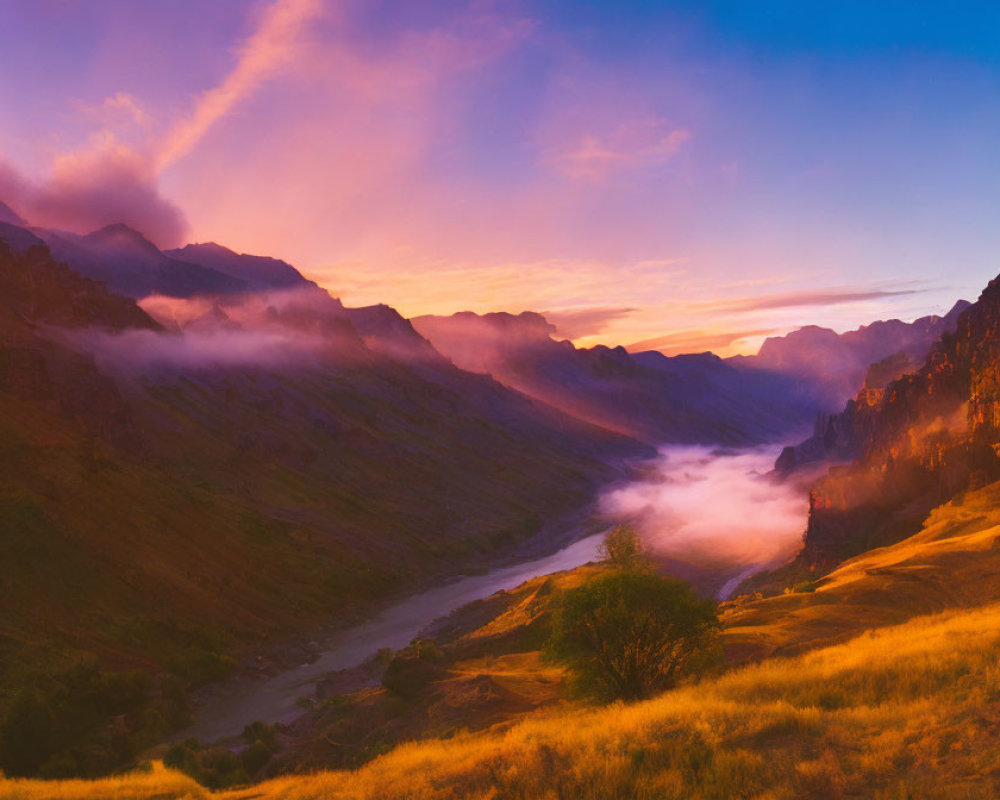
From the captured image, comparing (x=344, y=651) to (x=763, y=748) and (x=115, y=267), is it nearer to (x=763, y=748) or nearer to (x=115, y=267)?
(x=763, y=748)

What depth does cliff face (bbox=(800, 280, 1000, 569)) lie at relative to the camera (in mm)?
52375

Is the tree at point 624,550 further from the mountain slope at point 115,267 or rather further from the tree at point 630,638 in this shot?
the mountain slope at point 115,267

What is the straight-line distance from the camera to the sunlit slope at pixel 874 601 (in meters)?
25.4

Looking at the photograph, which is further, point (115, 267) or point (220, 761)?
point (115, 267)

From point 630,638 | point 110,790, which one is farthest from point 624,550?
point 110,790

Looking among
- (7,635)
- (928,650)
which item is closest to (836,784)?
(928,650)

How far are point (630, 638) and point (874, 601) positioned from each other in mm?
13158

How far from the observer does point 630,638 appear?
23.0 metres

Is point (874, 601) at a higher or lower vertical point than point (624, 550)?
higher

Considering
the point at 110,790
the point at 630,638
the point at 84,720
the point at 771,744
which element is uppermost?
the point at 771,744

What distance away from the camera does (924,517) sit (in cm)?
5544

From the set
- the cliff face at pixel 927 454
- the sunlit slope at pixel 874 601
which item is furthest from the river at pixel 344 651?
the cliff face at pixel 927 454

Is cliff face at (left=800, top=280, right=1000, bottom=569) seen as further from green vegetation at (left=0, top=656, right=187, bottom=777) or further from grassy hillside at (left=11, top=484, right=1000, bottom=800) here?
green vegetation at (left=0, top=656, right=187, bottom=777)

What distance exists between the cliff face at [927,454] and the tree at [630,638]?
3889 cm
